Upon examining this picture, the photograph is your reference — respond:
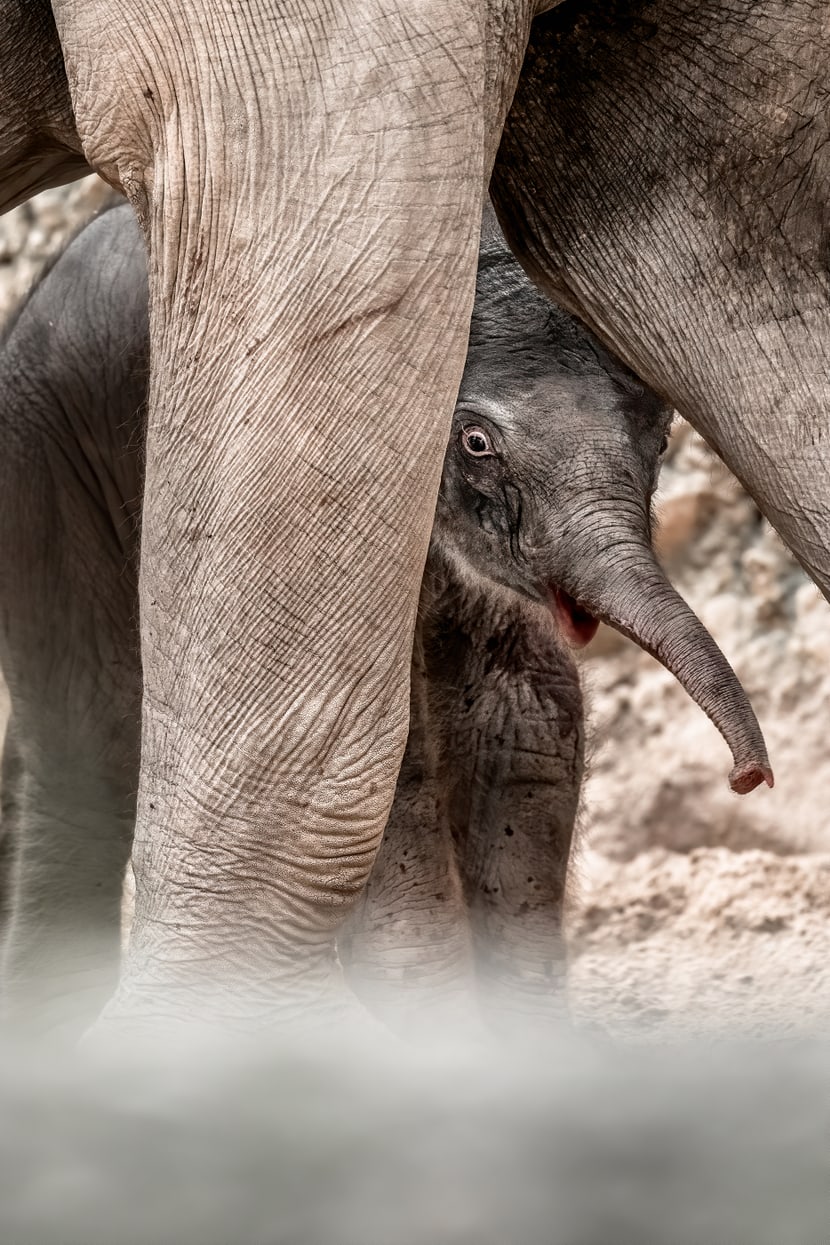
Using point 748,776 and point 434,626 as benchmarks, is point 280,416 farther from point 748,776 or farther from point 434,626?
point 434,626

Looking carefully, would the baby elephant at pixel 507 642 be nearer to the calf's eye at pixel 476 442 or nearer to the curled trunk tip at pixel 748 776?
the calf's eye at pixel 476 442

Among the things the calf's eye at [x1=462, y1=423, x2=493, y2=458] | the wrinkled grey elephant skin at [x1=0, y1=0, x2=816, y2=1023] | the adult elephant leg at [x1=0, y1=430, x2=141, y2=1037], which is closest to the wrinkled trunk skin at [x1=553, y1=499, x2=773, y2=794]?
the calf's eye at [x1=462, y1=423, x2=493, y2=458]

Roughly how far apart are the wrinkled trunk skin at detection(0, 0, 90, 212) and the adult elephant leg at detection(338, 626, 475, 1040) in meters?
0.67

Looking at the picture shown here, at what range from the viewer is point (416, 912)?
1740 mm

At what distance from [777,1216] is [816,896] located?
79.1 inches

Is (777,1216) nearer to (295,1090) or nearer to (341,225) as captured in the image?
(295,1090)

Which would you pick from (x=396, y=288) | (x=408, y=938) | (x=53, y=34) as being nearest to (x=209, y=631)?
(x=396, y=288)

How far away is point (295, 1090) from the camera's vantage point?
49 centimetres

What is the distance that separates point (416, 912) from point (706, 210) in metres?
0.85

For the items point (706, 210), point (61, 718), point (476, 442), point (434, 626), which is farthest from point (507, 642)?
point (706, 210)

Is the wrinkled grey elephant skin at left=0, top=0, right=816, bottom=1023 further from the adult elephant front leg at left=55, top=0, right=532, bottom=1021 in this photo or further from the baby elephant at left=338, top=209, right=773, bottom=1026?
the baby elephant at left=338, top=209, right=773, bottom=1026

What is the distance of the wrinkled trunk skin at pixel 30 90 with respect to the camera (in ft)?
3.72

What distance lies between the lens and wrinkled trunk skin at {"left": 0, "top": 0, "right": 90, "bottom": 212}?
3.72 ft

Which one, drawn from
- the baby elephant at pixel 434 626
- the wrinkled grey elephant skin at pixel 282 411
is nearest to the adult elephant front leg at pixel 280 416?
the wrinkled grey elephant skin at pixel 282 411
